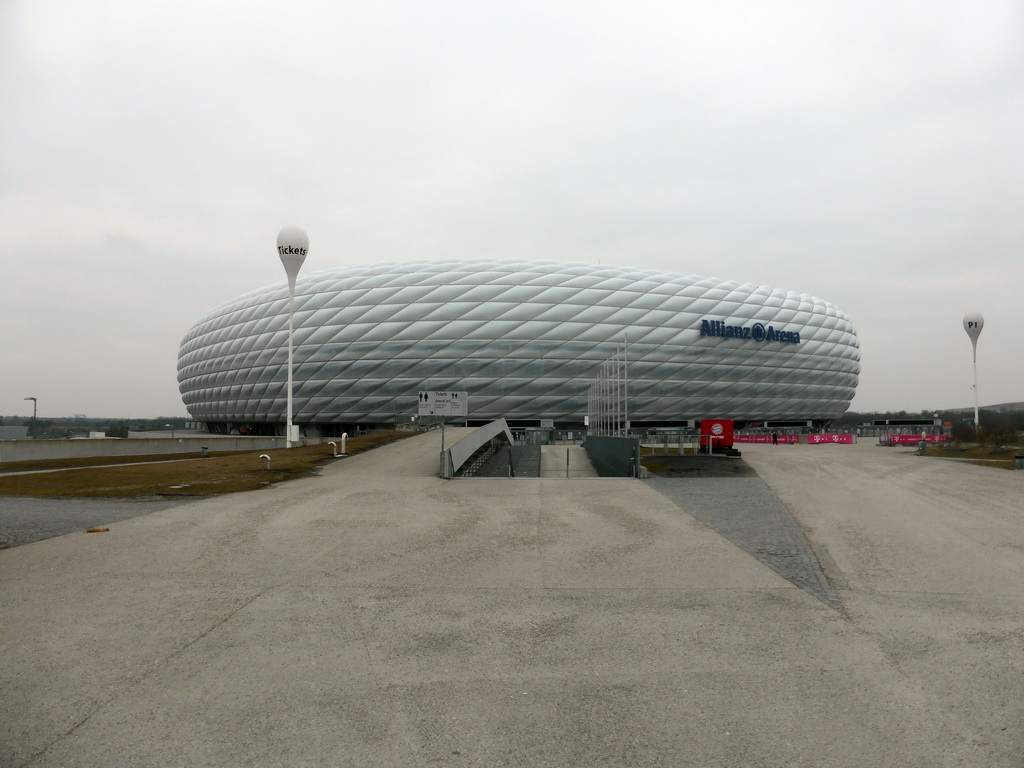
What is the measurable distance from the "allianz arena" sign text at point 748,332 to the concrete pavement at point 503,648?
2092 inches

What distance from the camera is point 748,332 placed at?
63.1 meters

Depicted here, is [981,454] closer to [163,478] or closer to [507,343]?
[163,478]

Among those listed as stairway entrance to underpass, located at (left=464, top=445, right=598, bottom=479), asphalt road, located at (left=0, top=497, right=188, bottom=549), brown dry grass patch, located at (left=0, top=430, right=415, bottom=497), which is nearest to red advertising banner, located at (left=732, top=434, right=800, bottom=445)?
stairway entrance to underpass, located at (left=464, top=445, right=598, bottom=479)

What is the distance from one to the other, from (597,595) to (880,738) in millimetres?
3088

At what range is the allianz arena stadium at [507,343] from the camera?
57219mm

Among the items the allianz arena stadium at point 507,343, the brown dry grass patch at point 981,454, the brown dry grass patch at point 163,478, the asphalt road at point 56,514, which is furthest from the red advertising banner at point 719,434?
the allianz arena stadium at point 507,343

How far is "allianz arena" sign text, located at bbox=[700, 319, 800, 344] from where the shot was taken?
2415 inches

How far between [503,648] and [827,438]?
5314 cm

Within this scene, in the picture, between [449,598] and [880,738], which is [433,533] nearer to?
[449,598]

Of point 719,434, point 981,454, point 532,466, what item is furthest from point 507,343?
point 981,454

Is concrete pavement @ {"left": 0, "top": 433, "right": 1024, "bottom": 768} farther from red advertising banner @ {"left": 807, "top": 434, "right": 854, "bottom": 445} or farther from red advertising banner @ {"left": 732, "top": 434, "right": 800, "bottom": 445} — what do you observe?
red advertising banner @ {"left": 807, "top": 434, "right": 854, "bottom": 445}

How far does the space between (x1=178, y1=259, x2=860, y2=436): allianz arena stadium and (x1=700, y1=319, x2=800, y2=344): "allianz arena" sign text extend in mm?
128

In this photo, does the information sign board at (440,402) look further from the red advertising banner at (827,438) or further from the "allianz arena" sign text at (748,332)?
the "allianz arena" sign text at (748,332)

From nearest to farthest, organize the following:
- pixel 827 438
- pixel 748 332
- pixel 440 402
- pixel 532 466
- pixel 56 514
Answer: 1. pixel 56 514
2. pixel 440 402
3. pixel 532 466
4. pixel 827 438
5. pixel 748 332
